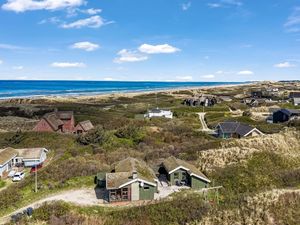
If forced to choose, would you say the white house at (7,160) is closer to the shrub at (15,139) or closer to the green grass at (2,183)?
the green grass at (2,183)

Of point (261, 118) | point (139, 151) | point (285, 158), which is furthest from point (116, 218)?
point (261, 118)

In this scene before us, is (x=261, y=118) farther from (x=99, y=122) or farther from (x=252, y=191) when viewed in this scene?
(x=252, y=191)

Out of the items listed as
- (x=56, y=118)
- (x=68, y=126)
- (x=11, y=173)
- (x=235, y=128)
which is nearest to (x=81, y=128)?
(x=68, y=126)

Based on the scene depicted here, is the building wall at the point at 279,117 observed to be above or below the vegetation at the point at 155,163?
above

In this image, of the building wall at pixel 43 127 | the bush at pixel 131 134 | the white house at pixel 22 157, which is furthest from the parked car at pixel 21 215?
the building wall at pixel 43 127

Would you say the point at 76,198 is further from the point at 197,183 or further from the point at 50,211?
the point at 197,183
